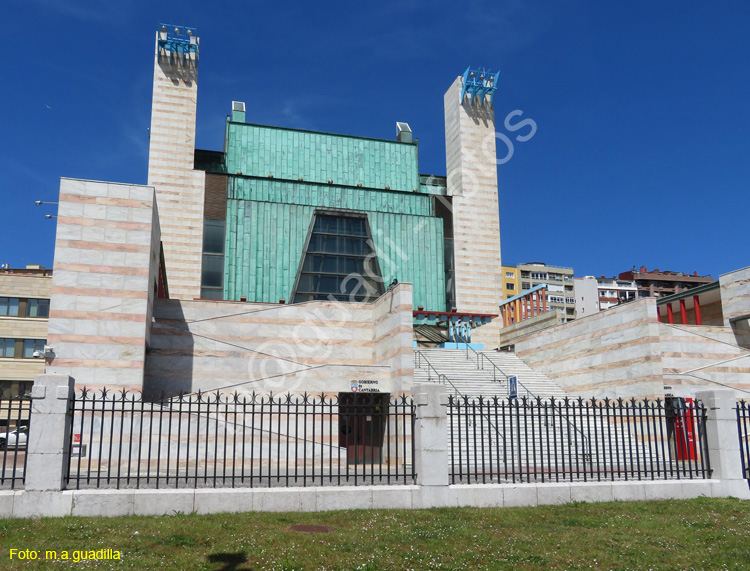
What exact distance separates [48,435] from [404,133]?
47.6m

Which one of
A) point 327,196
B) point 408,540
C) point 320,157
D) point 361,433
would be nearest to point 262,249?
point 327,196

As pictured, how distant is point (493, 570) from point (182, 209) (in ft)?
137

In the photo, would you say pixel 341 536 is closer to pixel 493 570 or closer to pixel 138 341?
pixel 493 570

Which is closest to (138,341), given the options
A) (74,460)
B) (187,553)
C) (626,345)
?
(74,460)

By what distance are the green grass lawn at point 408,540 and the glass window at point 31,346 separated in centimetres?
4086

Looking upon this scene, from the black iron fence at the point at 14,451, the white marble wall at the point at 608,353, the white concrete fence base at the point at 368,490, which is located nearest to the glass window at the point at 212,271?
the black iron fence at the point at 14,451

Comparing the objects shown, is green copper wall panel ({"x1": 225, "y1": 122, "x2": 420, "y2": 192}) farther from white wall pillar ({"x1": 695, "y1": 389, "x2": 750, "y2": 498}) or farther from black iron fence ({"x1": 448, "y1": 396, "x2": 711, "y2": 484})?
white wall pillar ({"x1": 695, "y1": 389, "x2": 750, "y2": 498})

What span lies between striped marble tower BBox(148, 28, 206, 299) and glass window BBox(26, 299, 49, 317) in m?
11.9

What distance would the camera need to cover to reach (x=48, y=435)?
13.4m

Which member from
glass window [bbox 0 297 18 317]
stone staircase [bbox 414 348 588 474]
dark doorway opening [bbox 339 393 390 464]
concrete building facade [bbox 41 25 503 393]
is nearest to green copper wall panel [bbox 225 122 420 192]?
concrete building facade [bbox 41 25 503 393]

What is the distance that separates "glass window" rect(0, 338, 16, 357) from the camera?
4791cm

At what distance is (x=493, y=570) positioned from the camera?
9.62 meters

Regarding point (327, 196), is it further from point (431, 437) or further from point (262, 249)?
point (431, 437)

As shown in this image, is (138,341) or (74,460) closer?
(74,460)
